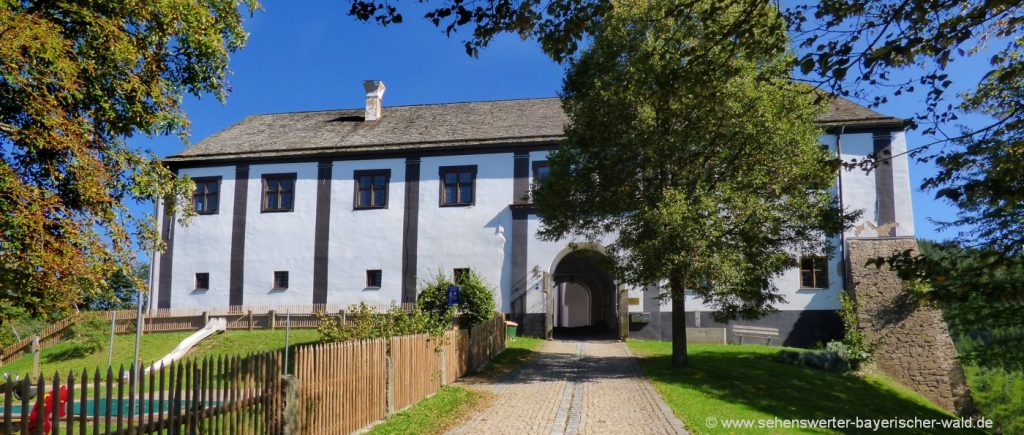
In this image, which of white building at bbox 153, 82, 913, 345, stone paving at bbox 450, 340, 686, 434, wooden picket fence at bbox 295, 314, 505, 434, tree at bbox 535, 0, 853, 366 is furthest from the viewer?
white building at bbox 153, 82, 913, 345

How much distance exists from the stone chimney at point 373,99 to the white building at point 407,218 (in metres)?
1.19

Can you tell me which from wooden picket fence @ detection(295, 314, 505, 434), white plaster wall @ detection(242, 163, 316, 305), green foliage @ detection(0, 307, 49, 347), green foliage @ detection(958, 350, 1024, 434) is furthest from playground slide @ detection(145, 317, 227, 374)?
green foliage @ detection(958, 350, 1024, 434)

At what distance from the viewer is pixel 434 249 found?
2819 cm

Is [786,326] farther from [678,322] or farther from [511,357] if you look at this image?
[511,357]

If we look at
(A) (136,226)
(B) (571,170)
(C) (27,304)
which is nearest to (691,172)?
(B) (571,170)

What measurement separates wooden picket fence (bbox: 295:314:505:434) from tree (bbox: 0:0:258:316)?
3378mm

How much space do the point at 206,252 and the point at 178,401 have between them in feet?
84.7

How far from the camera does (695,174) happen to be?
16984mm

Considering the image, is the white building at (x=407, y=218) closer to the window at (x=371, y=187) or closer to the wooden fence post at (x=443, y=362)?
the window at (x=371, y=187)

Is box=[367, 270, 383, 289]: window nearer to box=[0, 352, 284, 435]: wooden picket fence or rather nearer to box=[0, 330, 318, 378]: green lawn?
box=[0, 330, 318, 378]: green lawn

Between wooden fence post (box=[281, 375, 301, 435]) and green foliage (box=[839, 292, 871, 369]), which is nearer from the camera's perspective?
wooden fence post (box=[281, 375, 301, 435])

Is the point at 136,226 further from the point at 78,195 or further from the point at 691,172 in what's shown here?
the point at 691,172

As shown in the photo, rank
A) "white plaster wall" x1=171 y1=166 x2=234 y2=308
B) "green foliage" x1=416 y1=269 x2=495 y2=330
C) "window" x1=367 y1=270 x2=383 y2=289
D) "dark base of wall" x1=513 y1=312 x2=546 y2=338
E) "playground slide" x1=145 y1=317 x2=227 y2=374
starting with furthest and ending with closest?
"white plaster wall" x1=171 y1=166 x2=234 y2=308
"window" x1=367 y1=270 x2=383 y2=289
"dark base of wall" x1=513 y1=312 x2=546 y2=338
"playground slide" x1=145 y1=317 x2=227 y2=374
"green foliage" x1=416 y1=269 x2=495 y2=330

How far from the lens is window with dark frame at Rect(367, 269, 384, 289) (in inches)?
1123
